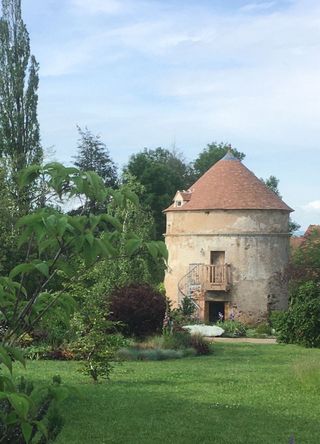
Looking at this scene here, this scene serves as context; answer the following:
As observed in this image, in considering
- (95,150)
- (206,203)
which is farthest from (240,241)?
(95,150)

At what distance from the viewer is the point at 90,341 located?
1424 centimetres

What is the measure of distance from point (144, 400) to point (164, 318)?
11.5 meters

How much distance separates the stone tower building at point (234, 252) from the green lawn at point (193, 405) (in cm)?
1897

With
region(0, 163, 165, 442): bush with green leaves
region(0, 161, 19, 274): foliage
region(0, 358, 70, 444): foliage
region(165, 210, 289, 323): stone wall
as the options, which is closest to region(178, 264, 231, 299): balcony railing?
region(165, 210, 289, 323): stone wall

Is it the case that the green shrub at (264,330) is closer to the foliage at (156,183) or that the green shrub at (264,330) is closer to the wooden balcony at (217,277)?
the wooden balcony at (217,277)

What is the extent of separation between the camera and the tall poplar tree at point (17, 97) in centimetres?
3859

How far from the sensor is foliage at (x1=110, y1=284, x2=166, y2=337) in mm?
23344

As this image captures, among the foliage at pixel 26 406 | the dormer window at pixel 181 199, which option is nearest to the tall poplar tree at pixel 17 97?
the dormer window at pixel 181 199

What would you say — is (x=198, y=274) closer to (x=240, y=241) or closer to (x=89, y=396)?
(x=240, y=241)

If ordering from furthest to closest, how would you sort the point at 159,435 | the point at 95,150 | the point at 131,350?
the point at 95,150 < the point at 131,350 < the point at 159,435

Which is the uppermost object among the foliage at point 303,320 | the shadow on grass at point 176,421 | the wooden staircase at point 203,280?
the wooden staircase at point 203,280

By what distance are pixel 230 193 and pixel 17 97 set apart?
41.5ft

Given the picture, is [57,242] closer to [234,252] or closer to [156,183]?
[234,252]

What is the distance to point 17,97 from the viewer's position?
39031 millimetres
